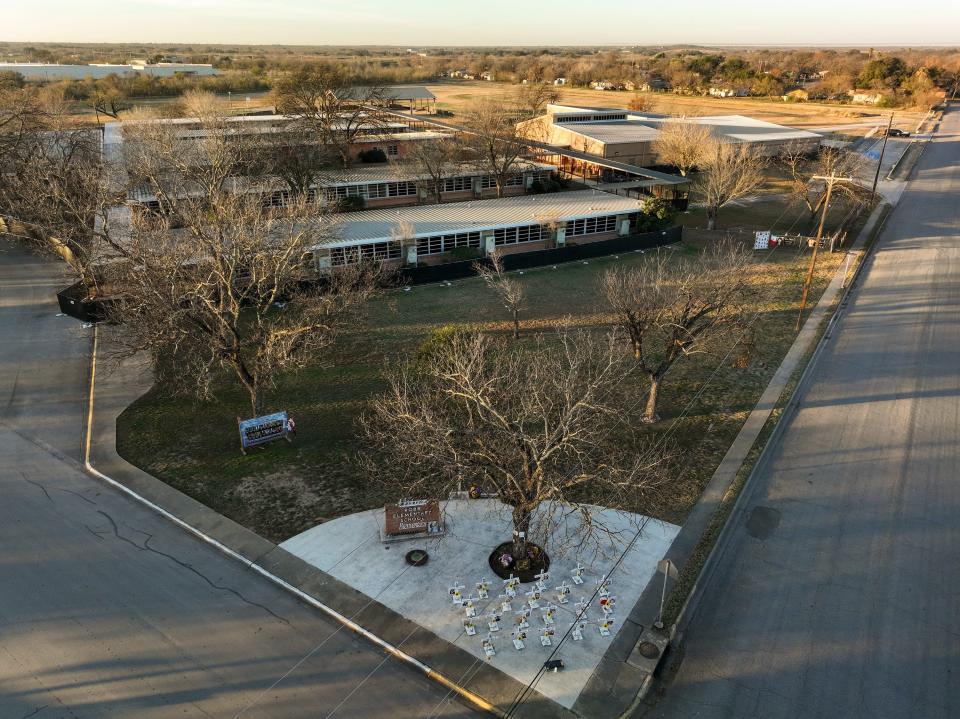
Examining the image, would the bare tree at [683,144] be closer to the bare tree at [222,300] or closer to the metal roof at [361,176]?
the metal roof at [361,176]

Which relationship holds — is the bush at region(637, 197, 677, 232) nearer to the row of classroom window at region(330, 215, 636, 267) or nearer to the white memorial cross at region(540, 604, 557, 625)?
the row of classroom window at region(330, 215, 636, 267)

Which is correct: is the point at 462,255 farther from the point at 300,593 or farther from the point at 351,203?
the point at 300,593

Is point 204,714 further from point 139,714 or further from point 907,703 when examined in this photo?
point 907,703

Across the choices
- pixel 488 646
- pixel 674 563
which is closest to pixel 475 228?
pixel 674 563

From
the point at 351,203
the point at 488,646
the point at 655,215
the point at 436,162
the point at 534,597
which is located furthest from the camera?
the point at 436,162

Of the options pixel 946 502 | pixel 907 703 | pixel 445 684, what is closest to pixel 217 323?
pixel 445 684

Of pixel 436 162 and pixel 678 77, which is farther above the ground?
pixel 678 77

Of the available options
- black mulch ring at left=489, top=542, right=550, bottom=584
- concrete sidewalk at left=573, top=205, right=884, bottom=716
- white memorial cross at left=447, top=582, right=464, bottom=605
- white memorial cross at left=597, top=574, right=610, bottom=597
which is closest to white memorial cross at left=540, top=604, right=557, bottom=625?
black mulch ring at left=489, top=542, right=550, bottom=584

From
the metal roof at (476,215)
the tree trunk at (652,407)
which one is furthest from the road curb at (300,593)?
the metal roof at (476,215)
